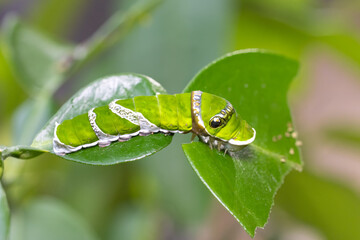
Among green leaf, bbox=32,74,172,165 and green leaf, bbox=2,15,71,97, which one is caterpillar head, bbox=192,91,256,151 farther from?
green leaf, bbox=2,15,71,97

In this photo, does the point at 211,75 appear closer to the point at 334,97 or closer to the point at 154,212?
the point at 154,212

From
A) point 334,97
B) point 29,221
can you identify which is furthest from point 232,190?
point 334,97

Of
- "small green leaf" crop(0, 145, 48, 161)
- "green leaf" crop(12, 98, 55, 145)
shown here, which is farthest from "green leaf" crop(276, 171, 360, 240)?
"small green leaf" crop(0, 145, 48, 161)

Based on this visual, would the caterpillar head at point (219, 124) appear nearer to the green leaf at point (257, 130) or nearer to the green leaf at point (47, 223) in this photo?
the green leaf at point (257, 130)

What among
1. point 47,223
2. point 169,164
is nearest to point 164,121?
point 47,223

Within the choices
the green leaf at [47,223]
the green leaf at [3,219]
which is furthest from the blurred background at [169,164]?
the green leaf at [3,219]

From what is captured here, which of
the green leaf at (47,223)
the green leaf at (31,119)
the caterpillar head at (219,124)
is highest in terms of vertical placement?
the caterpillar head at (219,124)

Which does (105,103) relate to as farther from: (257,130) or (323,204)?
(323,204)
